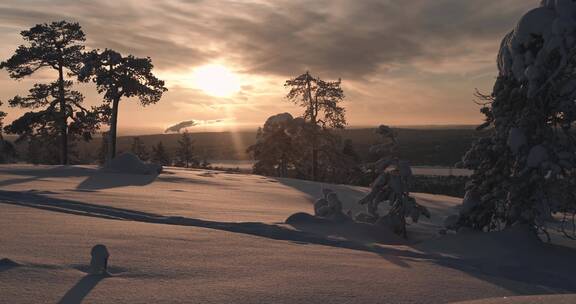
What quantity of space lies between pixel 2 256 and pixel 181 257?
180 cm

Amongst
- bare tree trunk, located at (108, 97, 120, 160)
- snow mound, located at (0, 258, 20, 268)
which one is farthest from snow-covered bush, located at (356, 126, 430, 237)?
bare tree trunk, located at (108, 97, 120, 160)

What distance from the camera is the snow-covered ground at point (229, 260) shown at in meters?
3.84

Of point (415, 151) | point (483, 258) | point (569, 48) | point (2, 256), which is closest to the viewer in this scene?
point (2, 256)

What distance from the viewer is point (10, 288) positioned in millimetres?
3529

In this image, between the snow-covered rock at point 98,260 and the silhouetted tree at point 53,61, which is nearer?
the snow-covered rock at point 98,260

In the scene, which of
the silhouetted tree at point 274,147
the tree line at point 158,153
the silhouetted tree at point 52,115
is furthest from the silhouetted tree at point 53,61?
the tree line at point 158,153

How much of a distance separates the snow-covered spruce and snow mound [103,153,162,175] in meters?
14.6

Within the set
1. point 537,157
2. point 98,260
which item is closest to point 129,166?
point 98,260

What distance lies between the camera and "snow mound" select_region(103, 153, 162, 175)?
63.7 feet

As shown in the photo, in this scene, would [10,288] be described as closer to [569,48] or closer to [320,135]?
[569,48]

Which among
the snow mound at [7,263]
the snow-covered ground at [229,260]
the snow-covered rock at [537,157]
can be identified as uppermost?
the snow-covered rock at [537,157]

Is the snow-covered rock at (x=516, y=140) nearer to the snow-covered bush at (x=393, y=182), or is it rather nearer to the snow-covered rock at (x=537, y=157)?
the snow-covered rock at (x=537, y=157)

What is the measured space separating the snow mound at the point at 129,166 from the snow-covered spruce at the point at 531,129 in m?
14.6

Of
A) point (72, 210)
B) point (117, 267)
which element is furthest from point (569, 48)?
point (72, 210)
